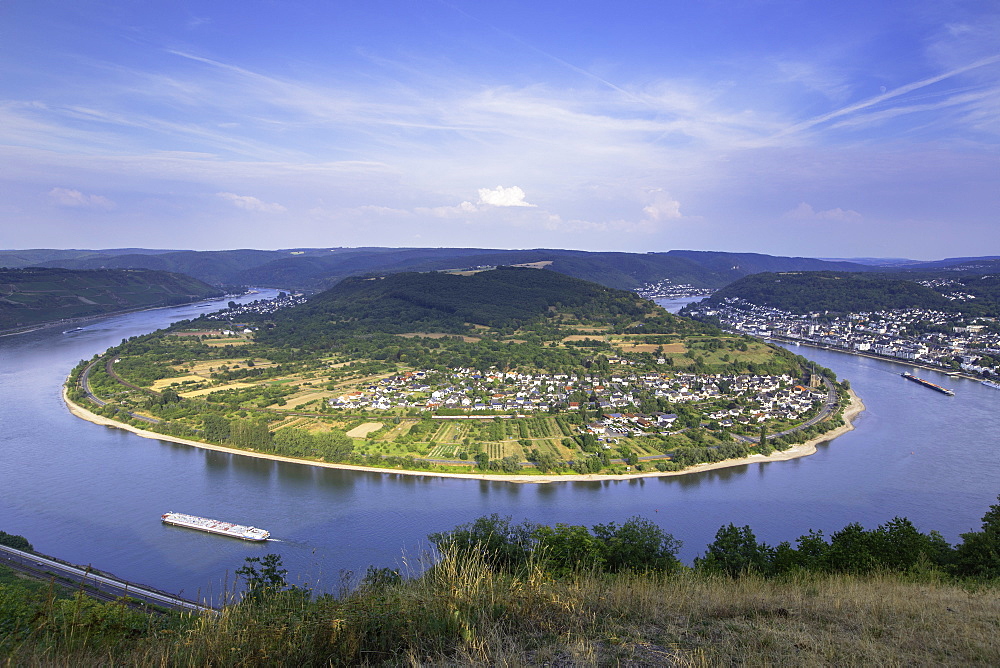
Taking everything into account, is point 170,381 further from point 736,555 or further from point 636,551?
point 736,555

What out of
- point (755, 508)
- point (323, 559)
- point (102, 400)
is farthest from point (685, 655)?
point (102, 400)

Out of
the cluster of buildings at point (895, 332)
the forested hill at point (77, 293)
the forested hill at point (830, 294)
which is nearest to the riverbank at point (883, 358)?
the cluster of buildings at point (895, 332)

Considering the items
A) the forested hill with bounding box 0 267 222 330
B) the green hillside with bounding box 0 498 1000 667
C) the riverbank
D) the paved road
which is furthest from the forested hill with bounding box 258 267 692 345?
the green hillside with bounding box 0 498 1000 667

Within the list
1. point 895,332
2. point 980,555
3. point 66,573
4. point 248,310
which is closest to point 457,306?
point 248,310

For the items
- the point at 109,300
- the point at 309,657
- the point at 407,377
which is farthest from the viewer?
the point at 109,300

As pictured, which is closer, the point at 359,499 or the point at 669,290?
the point at 359,499

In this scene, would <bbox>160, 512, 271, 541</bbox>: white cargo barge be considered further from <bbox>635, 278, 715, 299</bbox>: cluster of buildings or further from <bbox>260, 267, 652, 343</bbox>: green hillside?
<bbox>635, 278, 715, 299</bbox>: cluster of buildings

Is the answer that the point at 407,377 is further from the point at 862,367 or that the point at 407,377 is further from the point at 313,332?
the point at 862,367
